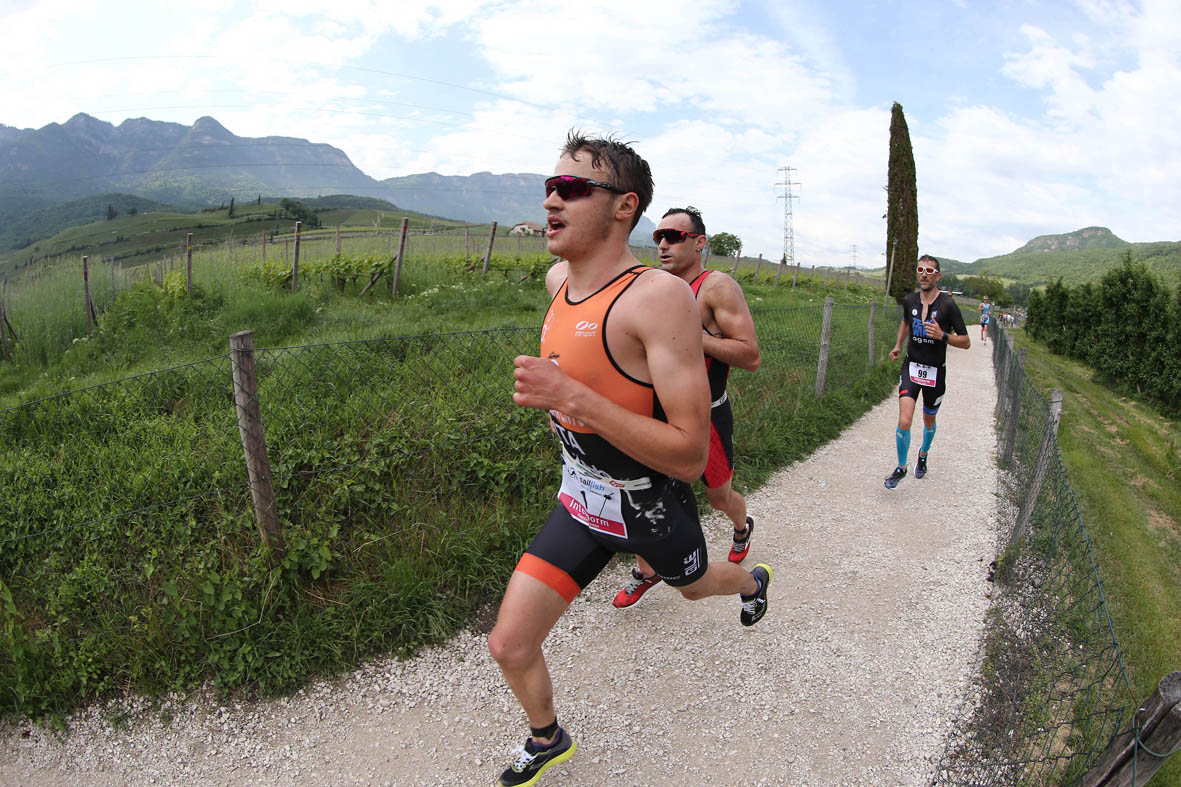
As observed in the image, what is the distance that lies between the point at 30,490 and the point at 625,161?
4160 mm

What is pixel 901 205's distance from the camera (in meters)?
34.5

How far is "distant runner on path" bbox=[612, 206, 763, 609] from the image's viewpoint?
3322mm

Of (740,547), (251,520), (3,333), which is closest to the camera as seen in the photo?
(251,520)

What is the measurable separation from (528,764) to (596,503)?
985 millimetres

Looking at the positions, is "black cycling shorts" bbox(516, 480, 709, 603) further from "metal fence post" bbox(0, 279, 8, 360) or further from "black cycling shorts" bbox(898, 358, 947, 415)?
"metal fence post" bbox(0, 279, 8, 360)

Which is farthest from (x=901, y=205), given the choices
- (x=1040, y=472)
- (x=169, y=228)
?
(x=169, y=228)

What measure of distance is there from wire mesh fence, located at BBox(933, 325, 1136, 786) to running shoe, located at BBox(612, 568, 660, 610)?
5.13 ft

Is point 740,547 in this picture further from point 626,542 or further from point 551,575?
point 551,575

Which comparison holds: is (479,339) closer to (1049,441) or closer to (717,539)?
(717,539)

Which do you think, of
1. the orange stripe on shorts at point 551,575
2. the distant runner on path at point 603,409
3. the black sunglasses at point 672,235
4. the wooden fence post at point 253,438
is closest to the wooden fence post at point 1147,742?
the distant runner on path at point 603,409

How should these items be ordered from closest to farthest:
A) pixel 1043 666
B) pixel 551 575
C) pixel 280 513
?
pixel 551 575 < pixel 1043 666 < pixel 280 513

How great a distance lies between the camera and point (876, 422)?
324 inches

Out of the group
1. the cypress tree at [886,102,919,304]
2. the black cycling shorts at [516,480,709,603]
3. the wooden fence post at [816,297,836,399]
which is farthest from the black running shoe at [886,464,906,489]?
the cypress tree at [886,102,919,304]

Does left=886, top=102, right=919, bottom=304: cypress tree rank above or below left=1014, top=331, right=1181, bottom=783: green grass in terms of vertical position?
above
